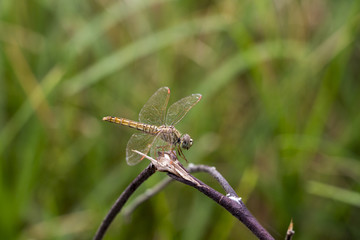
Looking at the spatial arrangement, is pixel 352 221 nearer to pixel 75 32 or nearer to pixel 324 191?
pixel 324 191

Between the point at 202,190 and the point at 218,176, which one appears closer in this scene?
the point at 202,190

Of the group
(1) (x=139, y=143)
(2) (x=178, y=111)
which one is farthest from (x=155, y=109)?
(1) (x=139, y=143)

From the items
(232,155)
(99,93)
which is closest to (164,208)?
(232,155)

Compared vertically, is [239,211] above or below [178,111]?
below

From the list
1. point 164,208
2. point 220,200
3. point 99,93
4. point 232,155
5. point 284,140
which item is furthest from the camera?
point 99,93

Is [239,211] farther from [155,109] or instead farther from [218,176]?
[155,109]

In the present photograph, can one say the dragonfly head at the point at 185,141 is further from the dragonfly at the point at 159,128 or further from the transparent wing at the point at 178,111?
the transparent wing at the point at 178,111
